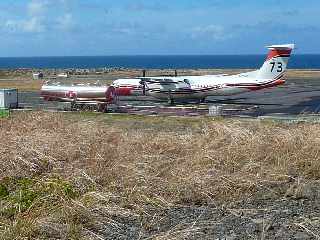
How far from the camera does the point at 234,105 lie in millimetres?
40031

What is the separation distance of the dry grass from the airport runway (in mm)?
15533

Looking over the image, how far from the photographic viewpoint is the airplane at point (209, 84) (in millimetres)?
42344

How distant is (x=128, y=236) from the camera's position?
10.7m

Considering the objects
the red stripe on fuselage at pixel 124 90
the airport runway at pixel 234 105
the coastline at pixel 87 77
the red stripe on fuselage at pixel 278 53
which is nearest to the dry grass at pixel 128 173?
the airport runway at pixel 234 105

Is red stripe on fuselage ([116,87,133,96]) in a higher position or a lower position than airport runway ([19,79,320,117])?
higher

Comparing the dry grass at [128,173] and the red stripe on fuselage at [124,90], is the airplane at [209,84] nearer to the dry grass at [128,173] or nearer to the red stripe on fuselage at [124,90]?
the red stripe on fuselage at [124,90]

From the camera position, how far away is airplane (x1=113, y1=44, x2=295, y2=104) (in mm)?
42344

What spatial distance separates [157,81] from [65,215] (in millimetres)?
32373

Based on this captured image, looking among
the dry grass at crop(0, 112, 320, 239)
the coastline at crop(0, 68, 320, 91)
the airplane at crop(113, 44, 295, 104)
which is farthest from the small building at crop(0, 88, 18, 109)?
the coastline at crop(0, 68, 320, 91)

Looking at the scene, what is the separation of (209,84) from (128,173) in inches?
1124

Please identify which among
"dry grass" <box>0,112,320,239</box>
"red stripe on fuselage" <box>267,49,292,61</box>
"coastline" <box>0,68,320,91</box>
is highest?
"red stripe on fuselage" <box>267,49,292,61</box>

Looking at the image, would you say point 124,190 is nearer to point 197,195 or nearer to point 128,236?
point 197,195

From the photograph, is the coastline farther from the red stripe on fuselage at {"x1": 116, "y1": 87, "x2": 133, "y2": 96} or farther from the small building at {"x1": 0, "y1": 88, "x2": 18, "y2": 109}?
the small building at {"x1": 0, "y1": 88, "x2": 18, "y2": 109}

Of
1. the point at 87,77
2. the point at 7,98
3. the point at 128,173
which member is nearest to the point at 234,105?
the point at 7,98
